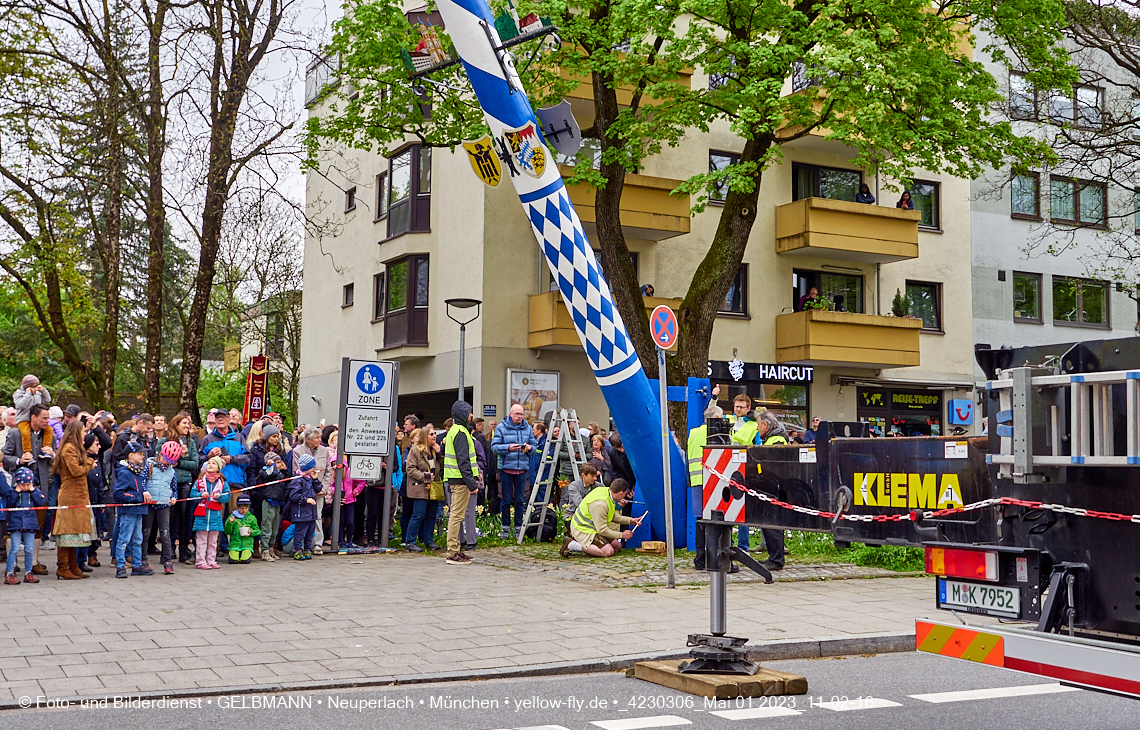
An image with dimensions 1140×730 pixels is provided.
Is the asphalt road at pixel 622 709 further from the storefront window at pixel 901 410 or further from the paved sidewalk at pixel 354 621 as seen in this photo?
the storefront window at pixel 901 410

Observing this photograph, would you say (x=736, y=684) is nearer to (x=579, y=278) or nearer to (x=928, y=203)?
(x=579, y=278)

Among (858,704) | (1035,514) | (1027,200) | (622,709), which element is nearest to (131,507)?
(622,709)

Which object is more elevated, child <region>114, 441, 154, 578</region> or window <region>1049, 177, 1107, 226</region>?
window <region>1049, 177, 1107, 226</region>

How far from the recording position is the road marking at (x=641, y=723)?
243 inches

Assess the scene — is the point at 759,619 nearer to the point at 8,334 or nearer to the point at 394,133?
the point at 394,133

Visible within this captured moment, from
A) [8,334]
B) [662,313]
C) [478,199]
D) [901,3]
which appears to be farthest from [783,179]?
[8,334]

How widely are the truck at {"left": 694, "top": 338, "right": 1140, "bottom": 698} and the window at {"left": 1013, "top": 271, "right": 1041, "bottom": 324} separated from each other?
101 feet

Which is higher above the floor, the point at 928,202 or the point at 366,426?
the point at 928,202

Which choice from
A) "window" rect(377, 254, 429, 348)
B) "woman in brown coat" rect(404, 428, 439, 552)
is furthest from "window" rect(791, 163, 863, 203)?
"woman in brown coat" rect(404, 428, 439, 552)

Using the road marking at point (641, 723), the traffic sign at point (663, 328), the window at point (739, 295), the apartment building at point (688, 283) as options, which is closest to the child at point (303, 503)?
the traffic sign at point (663, 328)

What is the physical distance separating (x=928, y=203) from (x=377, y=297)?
52.4 ft

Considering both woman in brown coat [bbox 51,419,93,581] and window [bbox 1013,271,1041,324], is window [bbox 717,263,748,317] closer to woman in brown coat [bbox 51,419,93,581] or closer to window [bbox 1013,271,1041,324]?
window [bbox 1013,271,1041,324]

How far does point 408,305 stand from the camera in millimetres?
29516

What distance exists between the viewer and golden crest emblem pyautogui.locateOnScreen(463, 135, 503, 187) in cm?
1441
